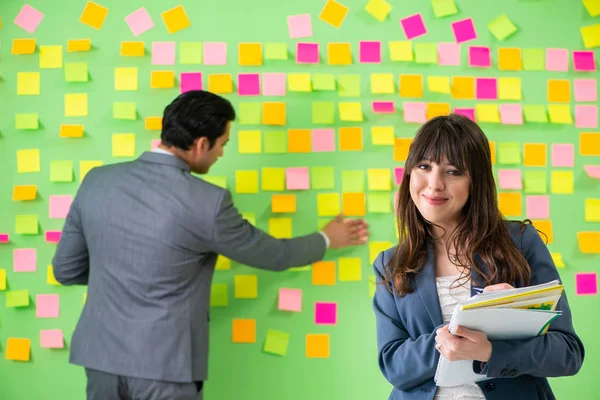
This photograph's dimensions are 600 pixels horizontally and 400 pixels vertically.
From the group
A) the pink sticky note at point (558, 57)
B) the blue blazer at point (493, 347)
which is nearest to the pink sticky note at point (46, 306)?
the blue blazer at point (493, 347)

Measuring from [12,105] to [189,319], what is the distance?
112 centimetres

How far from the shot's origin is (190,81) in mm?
2287

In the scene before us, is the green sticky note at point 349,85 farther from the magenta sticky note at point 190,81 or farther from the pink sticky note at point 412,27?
the magenta sticky note at point 190,81

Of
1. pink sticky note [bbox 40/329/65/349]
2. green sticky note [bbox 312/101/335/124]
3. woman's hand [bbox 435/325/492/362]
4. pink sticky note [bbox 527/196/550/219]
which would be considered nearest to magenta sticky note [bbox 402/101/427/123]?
green sticky note [bbox 312/101/335/124]

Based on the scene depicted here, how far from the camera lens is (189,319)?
184cm

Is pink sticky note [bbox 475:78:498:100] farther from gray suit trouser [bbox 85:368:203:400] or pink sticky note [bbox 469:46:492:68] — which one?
gray suit trouser [bbox 85:368:203:400]

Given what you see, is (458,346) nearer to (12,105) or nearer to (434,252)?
(434,252)

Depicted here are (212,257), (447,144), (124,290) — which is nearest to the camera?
(447,144)

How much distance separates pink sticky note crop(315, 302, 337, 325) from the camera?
7.47 feet

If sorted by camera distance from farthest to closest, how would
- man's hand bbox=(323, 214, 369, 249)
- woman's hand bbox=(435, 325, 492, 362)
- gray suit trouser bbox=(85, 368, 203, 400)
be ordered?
man's hand bbox=(323, 214, 369, 249)
gray suit trouser bbox=(85, 368, 203, 400)
woman's hand bbox=(435, 325, 492, 362)

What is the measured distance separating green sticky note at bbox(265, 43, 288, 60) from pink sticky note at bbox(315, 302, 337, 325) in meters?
0.91

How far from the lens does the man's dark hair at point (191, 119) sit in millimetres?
1955

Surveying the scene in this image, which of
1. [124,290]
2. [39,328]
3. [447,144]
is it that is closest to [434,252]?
[447,144]

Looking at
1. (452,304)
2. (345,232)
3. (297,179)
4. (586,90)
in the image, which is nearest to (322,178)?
(297,179)
